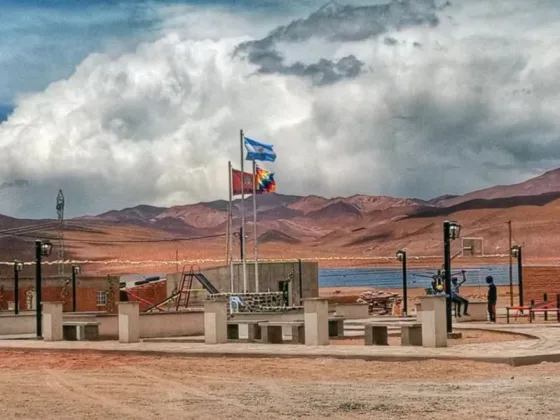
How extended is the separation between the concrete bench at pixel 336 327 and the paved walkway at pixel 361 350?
Answer: 110 inches

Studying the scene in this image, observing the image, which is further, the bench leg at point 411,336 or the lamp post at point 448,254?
the lamp post at point 448,254

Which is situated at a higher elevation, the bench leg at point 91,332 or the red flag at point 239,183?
the red flag at point 239,183

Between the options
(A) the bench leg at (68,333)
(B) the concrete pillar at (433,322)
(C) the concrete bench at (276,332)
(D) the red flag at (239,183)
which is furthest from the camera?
(D) the red flag at (239,183)

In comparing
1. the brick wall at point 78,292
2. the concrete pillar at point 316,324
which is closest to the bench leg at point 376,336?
the concrete pillar at point 316,324

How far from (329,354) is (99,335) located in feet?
37.3

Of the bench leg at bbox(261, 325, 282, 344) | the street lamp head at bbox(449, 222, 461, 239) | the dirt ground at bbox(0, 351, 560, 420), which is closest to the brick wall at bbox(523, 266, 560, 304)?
the street lamp head at bbox(449, 222, 461, 239)

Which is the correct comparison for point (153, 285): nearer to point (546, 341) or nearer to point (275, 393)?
point (546, 341)

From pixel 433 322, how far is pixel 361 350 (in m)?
1.50

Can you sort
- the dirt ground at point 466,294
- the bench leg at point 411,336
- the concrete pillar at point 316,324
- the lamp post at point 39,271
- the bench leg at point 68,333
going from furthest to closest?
1. the dirt ground at point 466,294
2. the lamp post at point 39,271
3. the bench leg at point 68,333
4. the concrete pillar at point 316,324
5. the bench leg at point 411,336

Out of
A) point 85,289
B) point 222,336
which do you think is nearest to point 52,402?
point 222,336

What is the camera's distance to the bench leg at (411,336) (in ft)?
70.3

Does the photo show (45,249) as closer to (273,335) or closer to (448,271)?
(273,335)

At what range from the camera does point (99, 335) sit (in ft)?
96.7

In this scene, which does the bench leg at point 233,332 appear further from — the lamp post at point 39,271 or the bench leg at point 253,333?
the lamp post at point 39,271
